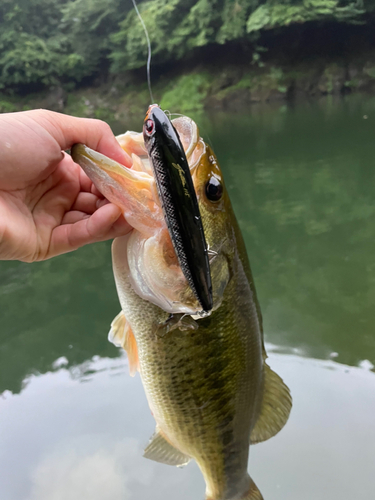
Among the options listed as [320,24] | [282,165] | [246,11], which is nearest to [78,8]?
[246,11]

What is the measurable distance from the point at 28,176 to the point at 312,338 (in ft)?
7.35

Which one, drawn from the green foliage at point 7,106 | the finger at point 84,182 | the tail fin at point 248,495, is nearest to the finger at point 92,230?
the finger at point 84,182

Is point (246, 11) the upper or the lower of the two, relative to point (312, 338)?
upper

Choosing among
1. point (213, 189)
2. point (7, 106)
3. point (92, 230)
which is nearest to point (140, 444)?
point (92, 230)

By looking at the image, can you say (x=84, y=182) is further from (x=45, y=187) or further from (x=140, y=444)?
(x=140, y=444)

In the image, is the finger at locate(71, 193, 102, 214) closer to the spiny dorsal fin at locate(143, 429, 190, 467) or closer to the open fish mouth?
the open fish mouth

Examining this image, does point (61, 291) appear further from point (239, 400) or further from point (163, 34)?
point (163, 34)

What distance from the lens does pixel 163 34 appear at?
69.7 feet

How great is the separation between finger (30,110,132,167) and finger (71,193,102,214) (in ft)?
0.67

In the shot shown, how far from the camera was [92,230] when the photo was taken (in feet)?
3.60

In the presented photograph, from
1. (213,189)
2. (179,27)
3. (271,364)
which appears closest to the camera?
(213,189)

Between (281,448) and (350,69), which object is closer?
(281,448)

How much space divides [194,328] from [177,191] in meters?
0.46

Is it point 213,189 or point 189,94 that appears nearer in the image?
point 213,189
